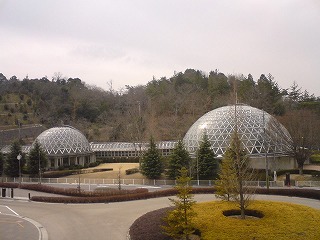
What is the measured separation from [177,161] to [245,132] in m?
10.0

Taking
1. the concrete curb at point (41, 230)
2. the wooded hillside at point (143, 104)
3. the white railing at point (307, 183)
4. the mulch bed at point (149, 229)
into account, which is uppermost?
the wooded hillside at point (143, 104)

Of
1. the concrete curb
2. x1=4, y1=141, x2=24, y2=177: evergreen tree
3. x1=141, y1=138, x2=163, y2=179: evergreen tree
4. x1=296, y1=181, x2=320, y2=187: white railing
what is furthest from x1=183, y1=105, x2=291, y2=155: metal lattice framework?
x1=4, y1=141, x2=24, y2=177: evergreen tree

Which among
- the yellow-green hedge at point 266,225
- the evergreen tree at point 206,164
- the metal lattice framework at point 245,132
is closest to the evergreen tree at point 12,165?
the metal lattice framework at point 245,132

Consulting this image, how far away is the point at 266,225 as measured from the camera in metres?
17.9

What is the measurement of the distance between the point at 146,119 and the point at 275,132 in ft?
110

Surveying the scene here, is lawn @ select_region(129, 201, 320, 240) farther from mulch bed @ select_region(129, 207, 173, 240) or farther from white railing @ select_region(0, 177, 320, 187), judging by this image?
white railing @ select_region(0, 177, 320, 187)

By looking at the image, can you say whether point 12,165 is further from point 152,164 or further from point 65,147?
point 152,164

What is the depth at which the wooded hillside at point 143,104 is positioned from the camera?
72000mm

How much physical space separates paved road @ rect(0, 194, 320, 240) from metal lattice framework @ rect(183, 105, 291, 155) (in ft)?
40.2

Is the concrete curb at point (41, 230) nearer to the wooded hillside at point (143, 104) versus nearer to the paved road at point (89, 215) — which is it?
the paved road at point (89, 215)

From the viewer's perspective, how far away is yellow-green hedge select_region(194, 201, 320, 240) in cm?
1678

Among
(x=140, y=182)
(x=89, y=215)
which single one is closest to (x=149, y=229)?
(x=89, y=215)

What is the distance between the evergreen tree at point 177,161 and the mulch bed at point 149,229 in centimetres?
1797

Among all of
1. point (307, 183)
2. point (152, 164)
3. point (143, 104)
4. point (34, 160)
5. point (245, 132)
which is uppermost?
point (143, 104)
